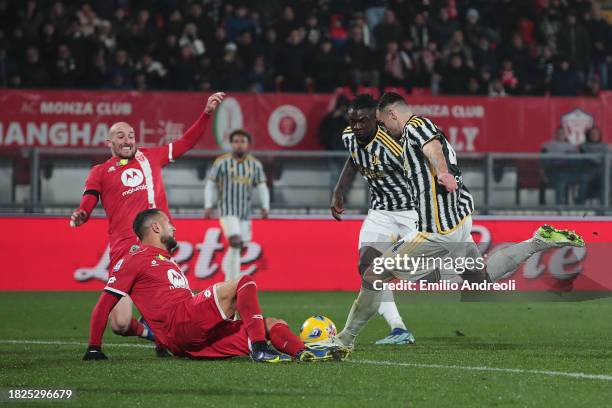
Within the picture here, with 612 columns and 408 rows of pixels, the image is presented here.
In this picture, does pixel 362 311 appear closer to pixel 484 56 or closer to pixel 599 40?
pixel 484 56

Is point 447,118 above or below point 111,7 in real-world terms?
below

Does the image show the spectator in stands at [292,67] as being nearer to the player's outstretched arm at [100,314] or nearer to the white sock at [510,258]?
the white sock at [510,258]

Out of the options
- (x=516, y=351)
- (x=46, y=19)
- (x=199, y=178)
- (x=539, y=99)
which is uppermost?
(x=46, y=19)

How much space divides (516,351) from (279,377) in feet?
8.41

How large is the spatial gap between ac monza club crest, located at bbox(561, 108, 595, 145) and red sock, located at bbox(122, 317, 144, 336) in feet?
38.3

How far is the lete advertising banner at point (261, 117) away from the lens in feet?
61.8

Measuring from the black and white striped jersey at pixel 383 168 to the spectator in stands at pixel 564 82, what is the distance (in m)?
11.1

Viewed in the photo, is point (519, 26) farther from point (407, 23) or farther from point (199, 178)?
point (199, 178)

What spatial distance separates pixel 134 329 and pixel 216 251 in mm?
7065

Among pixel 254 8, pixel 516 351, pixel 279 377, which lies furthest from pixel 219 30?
pixel 279 377

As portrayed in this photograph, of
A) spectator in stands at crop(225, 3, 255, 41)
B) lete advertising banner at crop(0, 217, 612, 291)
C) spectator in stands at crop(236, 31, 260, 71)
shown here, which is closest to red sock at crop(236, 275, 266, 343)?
lete advertising banner at crop(0, 217, 612, 291)

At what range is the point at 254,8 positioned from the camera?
73.1 feet

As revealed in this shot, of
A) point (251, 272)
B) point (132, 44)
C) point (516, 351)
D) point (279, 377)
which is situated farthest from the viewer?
point (132, 44)
